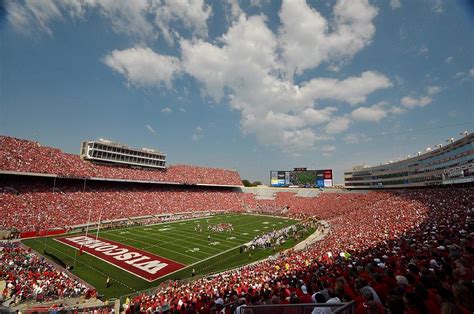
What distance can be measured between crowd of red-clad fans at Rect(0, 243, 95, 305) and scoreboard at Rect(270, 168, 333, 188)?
5068cm

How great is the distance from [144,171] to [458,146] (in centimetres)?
5505

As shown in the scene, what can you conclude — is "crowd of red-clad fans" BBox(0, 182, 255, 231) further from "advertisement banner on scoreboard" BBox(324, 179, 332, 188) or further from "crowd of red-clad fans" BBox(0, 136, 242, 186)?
"advertisement banner on scoreboard" BBox(324, 179, 332, 188)

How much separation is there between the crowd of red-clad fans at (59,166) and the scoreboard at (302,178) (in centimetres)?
2045

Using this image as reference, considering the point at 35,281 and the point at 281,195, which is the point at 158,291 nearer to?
the point at 35,281

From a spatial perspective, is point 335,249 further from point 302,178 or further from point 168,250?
point 302,178

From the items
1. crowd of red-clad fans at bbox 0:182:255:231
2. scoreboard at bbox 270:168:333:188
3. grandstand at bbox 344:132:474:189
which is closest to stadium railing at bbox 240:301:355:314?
crowd of red-clad fans at bbox 0:182:255:231

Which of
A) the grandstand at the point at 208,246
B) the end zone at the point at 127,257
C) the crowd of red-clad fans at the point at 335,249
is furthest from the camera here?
the end zone at the point at 127,257

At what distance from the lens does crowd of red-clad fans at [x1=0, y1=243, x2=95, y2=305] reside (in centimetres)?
1374

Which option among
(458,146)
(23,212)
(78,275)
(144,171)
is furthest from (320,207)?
(23,212)

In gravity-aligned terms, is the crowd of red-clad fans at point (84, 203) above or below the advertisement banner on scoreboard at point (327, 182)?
below

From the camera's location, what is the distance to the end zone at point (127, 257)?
1910 cm

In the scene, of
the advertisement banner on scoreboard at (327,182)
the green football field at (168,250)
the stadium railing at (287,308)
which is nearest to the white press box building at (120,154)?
the green football field at (168,250)

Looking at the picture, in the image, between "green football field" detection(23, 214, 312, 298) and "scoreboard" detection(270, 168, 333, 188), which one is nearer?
"green football field" detection(23, 214, 312, 298)

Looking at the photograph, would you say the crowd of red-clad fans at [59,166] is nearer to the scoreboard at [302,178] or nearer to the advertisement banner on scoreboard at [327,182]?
the scoreboard at [302,178]
